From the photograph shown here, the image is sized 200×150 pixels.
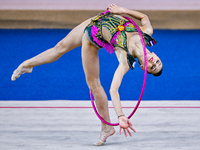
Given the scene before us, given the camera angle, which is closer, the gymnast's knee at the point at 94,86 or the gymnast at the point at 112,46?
the gymnast at the point at 112,46

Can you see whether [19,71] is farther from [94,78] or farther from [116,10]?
[116,10]

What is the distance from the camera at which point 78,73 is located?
4.54 metres

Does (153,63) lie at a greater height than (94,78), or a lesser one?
greater

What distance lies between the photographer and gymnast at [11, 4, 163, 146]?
6.51 ft

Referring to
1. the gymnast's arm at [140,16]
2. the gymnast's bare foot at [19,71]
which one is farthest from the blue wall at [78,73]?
the gymnast's arm at [140,16]

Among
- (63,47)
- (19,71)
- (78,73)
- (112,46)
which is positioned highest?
(112,46)

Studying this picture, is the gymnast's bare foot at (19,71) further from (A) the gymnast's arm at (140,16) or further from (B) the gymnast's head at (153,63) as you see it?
(B) the gymnast's head at (153,63)

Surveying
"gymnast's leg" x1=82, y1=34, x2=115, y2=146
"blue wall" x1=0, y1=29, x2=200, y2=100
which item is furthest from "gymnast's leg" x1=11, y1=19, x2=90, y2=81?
"blue wall" x1=0, y1=29, x2=200, y2=100

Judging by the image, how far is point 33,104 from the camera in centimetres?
341

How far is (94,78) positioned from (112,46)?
1.16 ft

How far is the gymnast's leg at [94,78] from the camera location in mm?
2258

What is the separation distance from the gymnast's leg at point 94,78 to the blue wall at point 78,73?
1341mm

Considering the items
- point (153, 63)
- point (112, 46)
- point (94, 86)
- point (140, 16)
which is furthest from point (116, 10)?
point (94, 86)

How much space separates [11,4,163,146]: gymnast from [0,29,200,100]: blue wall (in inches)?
54.9
